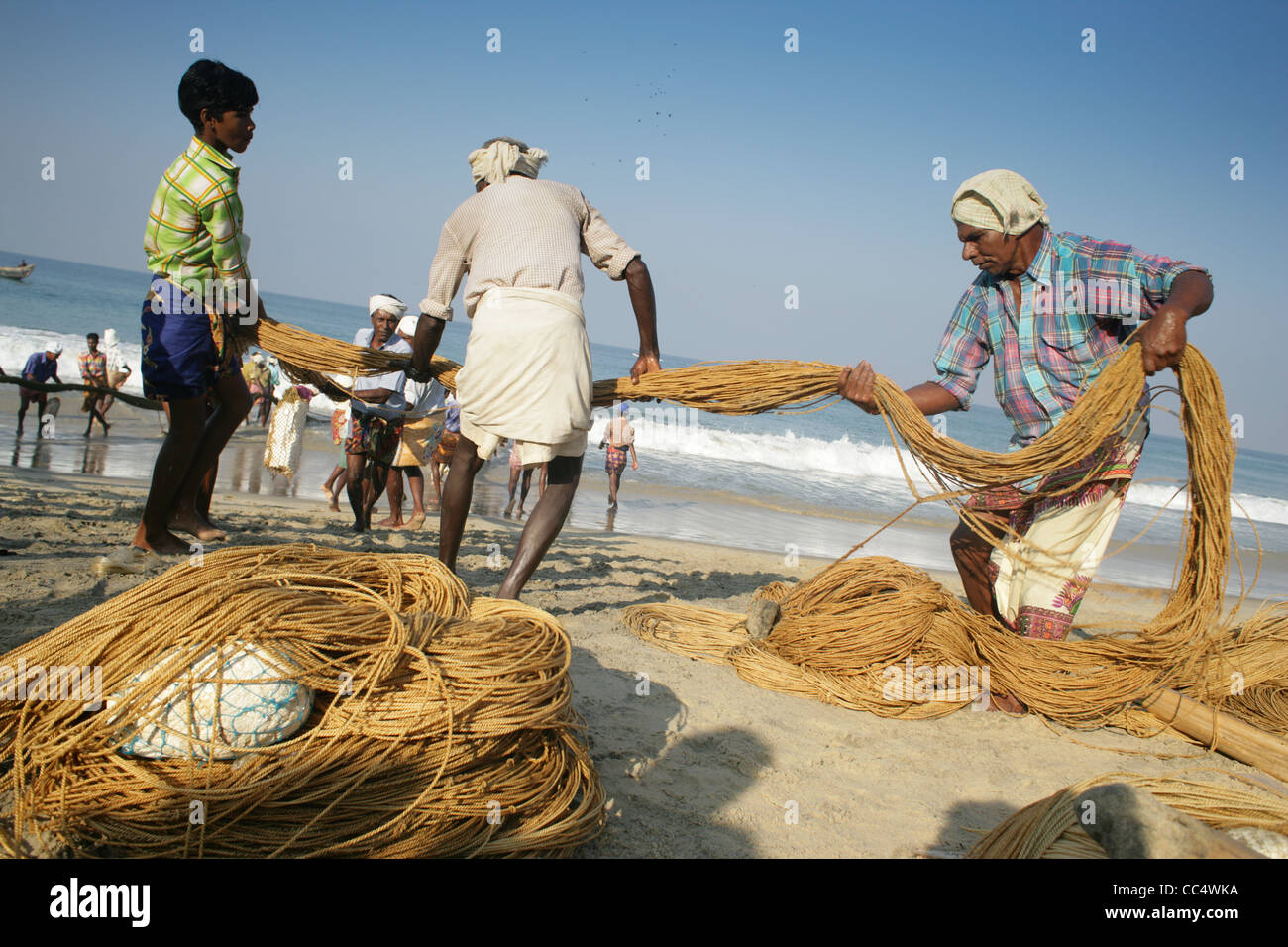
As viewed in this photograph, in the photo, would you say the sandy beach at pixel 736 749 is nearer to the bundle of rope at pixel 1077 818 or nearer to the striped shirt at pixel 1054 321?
the bundle of rope at pixel 1077 818

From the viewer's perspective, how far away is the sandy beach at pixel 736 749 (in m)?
2.30

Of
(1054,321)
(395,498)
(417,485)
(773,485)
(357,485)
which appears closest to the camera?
(1054,321)

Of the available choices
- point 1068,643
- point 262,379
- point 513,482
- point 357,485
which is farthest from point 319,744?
point 262,379

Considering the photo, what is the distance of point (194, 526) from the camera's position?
453 cm

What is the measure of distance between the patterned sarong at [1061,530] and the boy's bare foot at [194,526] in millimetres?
3871

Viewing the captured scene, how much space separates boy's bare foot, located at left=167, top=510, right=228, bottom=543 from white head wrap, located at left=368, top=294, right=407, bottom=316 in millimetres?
2822

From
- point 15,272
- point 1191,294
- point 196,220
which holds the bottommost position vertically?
point 1191,294

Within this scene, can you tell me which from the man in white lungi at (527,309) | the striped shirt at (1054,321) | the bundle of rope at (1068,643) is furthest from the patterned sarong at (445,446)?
the striped shirt at (1054,321)

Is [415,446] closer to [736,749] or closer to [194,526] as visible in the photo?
[194,526]

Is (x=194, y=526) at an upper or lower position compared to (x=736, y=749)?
upper

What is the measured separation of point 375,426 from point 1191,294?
573 centimetres

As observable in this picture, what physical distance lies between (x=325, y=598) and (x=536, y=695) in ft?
1.96
